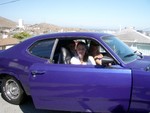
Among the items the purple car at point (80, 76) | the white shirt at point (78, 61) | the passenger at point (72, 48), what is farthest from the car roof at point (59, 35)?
the white shirt at point (78, 61)

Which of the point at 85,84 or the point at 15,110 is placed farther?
the point at 15,110

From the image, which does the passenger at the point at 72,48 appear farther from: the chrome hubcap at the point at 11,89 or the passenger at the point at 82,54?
the chrome hubcap at the point at 11,89

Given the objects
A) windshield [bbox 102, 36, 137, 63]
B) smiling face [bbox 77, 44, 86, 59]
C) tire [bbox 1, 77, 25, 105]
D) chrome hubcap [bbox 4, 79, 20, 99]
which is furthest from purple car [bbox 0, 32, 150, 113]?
chrome hubcap [bbox 4, 79, 20, 99]

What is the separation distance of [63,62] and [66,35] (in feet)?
1.61

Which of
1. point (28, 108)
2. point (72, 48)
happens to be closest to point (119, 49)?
point (72, 48)

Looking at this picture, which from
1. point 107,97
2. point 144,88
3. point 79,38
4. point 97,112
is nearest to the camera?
point 144,88

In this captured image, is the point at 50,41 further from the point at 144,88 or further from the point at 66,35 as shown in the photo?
the point at 144,88

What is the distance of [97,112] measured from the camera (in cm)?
351

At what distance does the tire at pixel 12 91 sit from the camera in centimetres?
448

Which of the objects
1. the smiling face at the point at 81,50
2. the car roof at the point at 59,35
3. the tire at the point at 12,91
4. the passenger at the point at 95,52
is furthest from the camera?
the tire at the point at 12,91

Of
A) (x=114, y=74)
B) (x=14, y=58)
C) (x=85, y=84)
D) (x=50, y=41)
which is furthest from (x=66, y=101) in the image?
(x=14, y=58)

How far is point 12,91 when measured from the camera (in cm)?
467

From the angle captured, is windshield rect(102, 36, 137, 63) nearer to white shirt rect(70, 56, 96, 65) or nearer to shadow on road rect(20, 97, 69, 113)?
white shirt rect(70, 56, 96, 65)

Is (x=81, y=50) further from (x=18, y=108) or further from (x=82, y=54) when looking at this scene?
(x=18, y=108)
